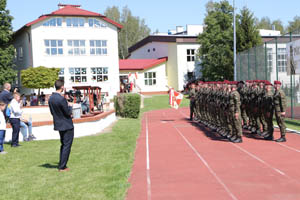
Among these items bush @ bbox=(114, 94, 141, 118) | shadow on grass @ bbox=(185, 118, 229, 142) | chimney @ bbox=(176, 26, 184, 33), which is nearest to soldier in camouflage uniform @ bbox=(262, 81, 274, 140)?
shadow on grass @ bbox=(185, 118, 229, 142)

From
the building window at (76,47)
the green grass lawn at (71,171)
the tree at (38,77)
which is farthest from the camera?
the building window at (76,47)

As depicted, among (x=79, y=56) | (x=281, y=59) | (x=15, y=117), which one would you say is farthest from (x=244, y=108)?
(x=79, y=56)

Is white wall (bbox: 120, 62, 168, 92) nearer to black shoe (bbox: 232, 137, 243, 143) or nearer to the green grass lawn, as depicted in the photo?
the green grass lawn

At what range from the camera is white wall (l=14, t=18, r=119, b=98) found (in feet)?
136

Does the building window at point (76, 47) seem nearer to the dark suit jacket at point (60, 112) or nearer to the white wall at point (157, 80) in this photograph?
the white wall at point (157, 80)

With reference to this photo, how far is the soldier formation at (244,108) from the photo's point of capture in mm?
11406

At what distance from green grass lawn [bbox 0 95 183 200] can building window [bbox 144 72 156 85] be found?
1482 inches

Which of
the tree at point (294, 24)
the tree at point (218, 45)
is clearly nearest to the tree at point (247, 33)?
the tree at point (218, 45)

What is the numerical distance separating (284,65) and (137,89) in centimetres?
3033

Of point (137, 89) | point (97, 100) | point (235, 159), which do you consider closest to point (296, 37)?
point (235, 159)

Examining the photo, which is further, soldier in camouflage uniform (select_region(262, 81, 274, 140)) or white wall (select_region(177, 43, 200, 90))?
white wall (select_region(177, 43, 200, 90))

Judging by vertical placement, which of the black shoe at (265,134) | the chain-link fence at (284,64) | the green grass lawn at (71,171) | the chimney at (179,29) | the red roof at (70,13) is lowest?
the green grass lawn at (71,171)

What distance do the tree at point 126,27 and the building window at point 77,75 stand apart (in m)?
33.4

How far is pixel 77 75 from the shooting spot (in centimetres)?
4334
